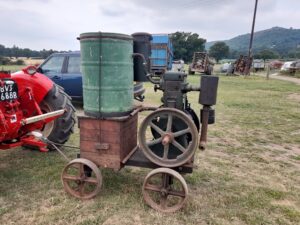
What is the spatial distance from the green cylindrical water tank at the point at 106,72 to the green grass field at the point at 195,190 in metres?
0.96

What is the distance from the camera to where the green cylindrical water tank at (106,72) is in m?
2.59

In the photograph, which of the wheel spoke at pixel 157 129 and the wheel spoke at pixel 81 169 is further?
the wheel spoke at pixel 81 169

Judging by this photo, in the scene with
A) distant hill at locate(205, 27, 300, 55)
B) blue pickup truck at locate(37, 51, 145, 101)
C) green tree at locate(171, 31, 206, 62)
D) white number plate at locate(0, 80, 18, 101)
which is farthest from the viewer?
distant hill at locate(205, 27, 300, 55)

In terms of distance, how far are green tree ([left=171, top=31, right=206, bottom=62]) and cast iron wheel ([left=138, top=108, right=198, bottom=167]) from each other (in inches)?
1879

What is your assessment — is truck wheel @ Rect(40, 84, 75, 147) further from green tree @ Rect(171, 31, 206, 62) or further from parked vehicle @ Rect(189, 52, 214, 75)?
green tree @ Rect(171, 31, 206, 62)

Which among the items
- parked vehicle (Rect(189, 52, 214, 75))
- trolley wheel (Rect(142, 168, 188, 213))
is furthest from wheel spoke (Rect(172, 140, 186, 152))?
parked vehicle (Rect(189, 52, 214, 75))

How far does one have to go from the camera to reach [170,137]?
2686mm

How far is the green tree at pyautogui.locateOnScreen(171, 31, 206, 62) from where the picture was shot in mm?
49506

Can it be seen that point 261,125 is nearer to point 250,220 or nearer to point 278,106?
point 278,106

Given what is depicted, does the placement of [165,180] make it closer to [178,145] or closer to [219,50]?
[178,145]

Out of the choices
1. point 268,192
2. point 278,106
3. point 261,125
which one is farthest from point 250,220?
point 278,106

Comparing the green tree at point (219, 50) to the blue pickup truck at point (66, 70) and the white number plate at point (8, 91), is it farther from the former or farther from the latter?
the white number plate at point (8, 91)

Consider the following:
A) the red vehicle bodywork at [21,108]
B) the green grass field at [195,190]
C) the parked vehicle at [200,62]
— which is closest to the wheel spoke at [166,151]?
the green grass field at [195,190]

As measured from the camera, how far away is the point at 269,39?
6137 inches
